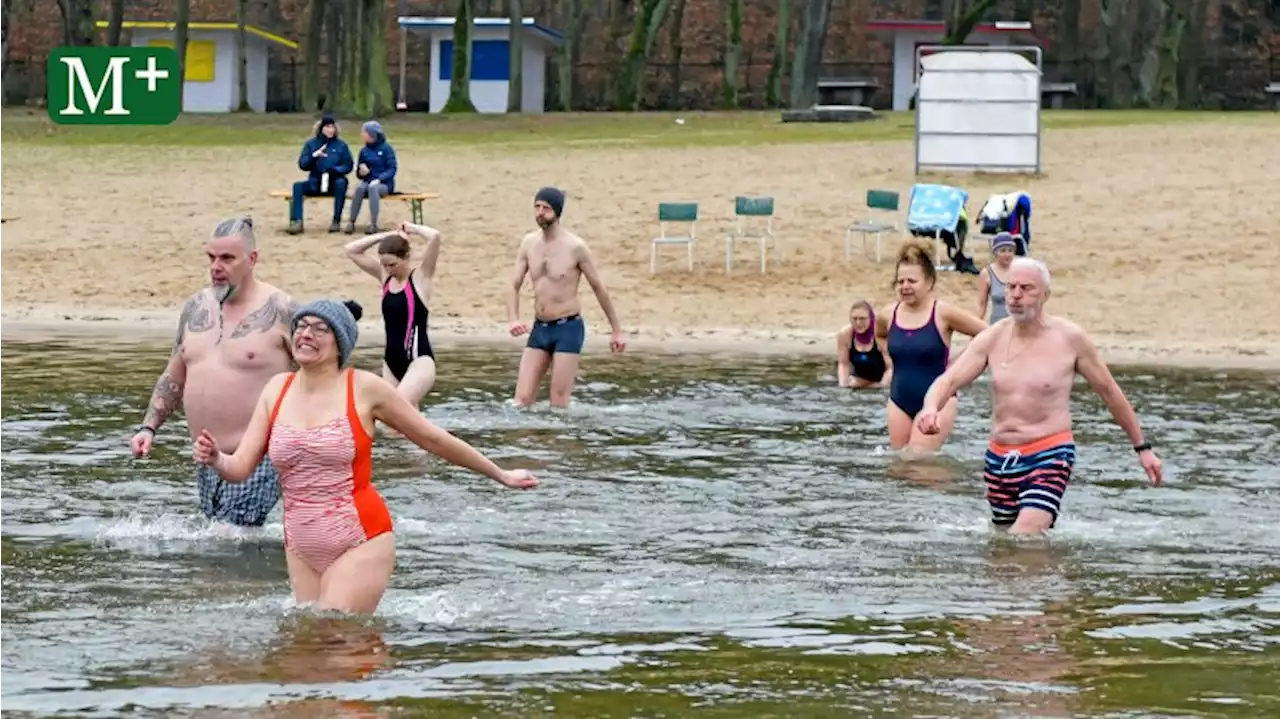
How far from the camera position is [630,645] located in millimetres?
9148

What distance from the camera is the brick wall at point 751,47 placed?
62.8 metres

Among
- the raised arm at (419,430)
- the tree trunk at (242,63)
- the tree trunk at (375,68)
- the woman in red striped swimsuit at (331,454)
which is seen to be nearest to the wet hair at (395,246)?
the woman in red striped swimsuit at (331,454)

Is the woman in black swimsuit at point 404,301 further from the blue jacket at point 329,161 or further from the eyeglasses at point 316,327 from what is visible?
the blue jacket at point 329,161

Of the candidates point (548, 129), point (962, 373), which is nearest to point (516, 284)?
point (962, 373)

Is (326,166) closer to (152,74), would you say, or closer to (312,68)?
(152,74)

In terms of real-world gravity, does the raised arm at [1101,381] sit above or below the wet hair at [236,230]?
below

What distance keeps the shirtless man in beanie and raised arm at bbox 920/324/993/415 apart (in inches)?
208

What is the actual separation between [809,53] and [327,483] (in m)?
44.3

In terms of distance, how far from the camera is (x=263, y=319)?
1023cm

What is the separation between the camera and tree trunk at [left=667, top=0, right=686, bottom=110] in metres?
60.9

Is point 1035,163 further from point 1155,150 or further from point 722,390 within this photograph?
point 722,390

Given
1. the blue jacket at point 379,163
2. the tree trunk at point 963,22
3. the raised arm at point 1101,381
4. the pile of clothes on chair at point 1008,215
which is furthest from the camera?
the tree trunk at point 963,22

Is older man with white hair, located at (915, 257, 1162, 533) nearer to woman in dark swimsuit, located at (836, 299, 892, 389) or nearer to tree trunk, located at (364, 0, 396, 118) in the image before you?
woman in dark swimsuit, located at (836, 299, 892, 389)

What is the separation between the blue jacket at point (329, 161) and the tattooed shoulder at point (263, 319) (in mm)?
19046
